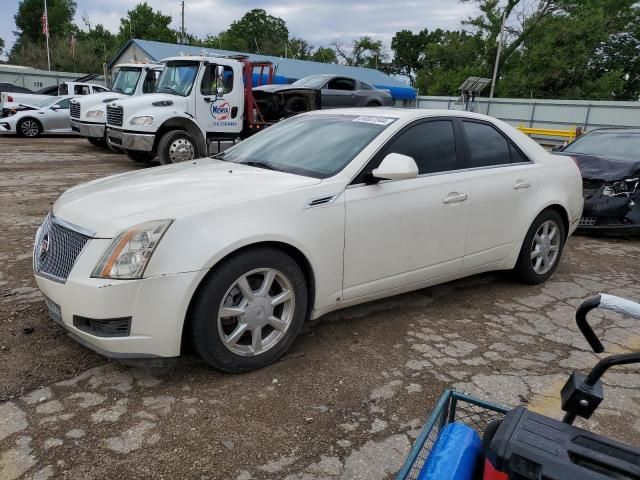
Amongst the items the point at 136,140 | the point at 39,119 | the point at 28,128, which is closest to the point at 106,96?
the point at 136,140

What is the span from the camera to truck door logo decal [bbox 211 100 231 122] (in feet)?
36.7

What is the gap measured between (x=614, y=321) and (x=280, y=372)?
2.75 meters

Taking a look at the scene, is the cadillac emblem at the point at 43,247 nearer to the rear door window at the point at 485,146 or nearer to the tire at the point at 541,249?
the rear door window at the point at 485,146

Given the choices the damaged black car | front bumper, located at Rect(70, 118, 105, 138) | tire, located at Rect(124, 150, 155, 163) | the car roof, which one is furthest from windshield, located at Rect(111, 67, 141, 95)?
the damaged black car

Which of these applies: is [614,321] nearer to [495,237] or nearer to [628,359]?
[495,237]

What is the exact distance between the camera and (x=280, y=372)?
9.92 feet

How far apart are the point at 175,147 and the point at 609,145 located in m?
7.84

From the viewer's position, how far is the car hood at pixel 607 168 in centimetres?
661

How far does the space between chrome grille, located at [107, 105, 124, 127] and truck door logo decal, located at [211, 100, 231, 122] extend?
1.89m

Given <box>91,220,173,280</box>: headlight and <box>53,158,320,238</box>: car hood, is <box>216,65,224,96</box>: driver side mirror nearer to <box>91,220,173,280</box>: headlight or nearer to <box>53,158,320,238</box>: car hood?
<box>53,158,320,238</box>: car hood

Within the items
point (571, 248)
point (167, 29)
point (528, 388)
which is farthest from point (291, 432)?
point (167, 29)

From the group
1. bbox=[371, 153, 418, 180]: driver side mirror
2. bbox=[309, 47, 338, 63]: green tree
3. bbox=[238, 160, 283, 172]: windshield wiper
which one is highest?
bbox=[309, 47, 338, 63]: green tree

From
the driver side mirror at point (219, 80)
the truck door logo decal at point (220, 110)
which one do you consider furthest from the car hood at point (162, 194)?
the driver side mirror at point (219, 80)

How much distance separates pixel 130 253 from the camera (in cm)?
262
